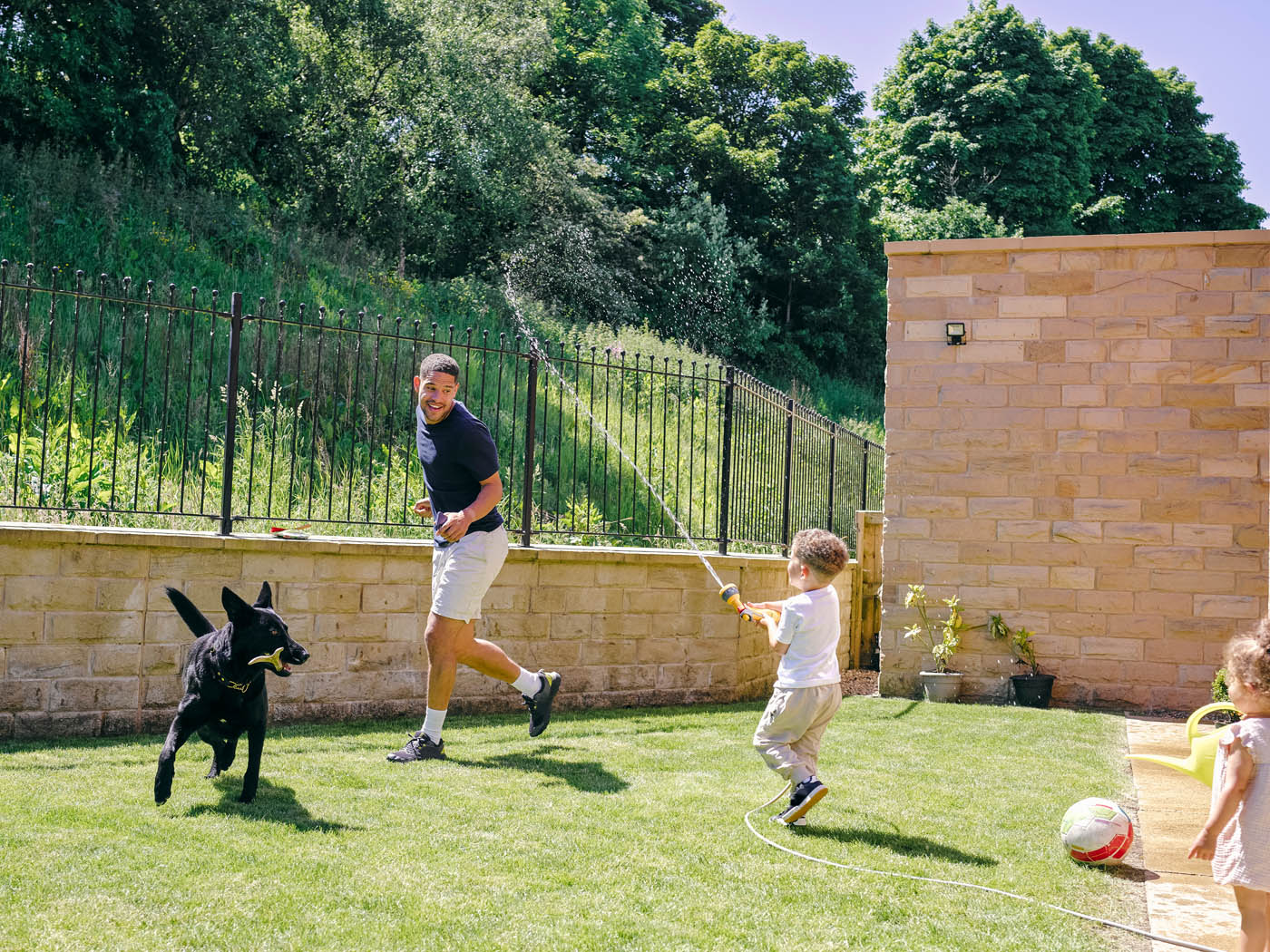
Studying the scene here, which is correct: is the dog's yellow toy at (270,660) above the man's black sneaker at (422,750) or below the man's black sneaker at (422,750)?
above

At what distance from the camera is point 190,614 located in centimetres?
473

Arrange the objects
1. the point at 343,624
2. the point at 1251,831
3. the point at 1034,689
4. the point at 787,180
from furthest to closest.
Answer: the point at 787,180, the point at 1034,689, the point at 343,624, the point at 1251,831

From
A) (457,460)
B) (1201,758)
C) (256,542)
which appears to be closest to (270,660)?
(457,460)

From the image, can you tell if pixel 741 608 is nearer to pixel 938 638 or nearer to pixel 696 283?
pixel 938 638

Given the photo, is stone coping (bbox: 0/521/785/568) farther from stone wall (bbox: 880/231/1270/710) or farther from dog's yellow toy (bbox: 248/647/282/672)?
stone wall (bbox: 880/231/1270/710)

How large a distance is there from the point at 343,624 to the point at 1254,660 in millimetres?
5221

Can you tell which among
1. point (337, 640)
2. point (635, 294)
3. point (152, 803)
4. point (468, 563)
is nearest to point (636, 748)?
point (468, 563)

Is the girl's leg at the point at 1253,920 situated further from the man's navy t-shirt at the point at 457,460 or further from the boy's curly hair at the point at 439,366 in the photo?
the boy's curly hair at the point at 439,366

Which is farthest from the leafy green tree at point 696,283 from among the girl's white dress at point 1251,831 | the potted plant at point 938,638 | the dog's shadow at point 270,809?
the girl's white dress at point 1251,831

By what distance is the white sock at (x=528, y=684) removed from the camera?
5863 mm

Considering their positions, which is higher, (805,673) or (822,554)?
(822,554)

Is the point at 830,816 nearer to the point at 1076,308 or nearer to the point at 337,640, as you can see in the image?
the point at 337,640

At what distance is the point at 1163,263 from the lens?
9219 millimetres

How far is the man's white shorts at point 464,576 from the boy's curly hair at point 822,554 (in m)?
1.75
